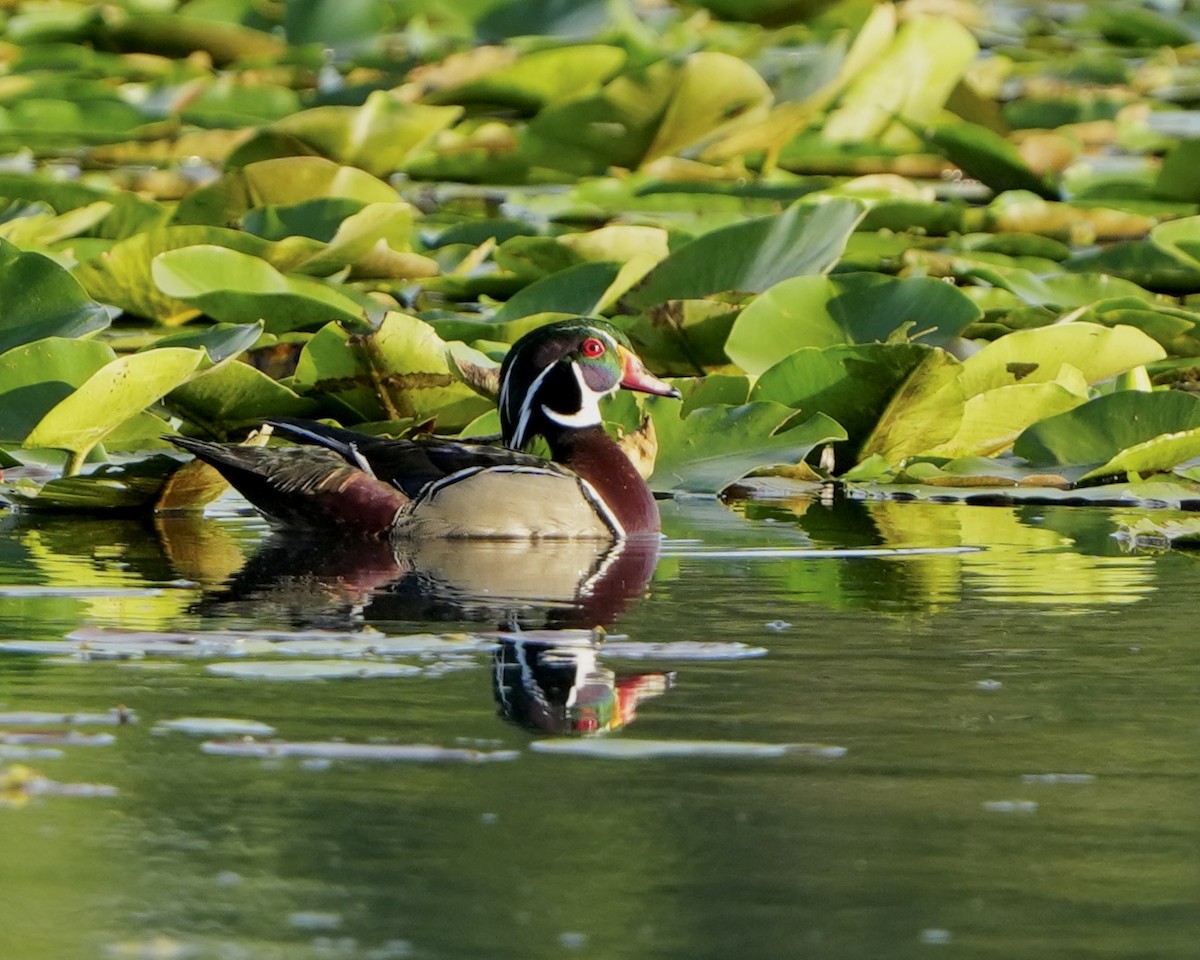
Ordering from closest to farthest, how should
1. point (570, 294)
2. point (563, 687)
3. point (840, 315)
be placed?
1. point (563, 687)
2. point (840, 315)
3. point (570, 294)

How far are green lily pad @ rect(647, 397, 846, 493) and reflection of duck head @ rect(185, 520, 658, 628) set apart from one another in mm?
669

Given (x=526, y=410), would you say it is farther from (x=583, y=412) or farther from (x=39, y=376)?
(x=39, y=376)

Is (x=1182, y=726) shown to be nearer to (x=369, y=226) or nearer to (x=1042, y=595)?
(x=1042, y=595)

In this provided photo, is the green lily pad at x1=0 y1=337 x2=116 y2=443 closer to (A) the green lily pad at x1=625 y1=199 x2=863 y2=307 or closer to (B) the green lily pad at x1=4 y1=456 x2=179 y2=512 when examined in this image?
(B) the green lily pad at x1=4 y1=456 x2=179 y2=512

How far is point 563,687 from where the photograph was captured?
451 cm

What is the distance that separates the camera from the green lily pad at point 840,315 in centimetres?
790

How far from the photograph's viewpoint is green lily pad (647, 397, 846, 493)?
7215 mm

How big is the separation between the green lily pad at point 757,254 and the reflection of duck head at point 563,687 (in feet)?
12.3

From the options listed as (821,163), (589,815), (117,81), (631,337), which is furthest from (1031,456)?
(117,81)

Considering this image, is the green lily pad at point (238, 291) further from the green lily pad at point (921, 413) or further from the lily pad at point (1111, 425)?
the lily pad at point (1111, 425)

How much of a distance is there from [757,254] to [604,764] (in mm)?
4868

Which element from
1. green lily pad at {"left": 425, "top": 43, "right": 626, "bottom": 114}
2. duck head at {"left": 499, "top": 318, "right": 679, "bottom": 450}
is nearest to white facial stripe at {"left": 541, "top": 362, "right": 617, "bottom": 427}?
duck head at {"left": 499, "top": 318, "right": 679, "bottom": 450}

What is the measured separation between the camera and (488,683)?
14.9 ft

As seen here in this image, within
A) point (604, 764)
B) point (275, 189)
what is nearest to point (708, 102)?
point (275, 189)
